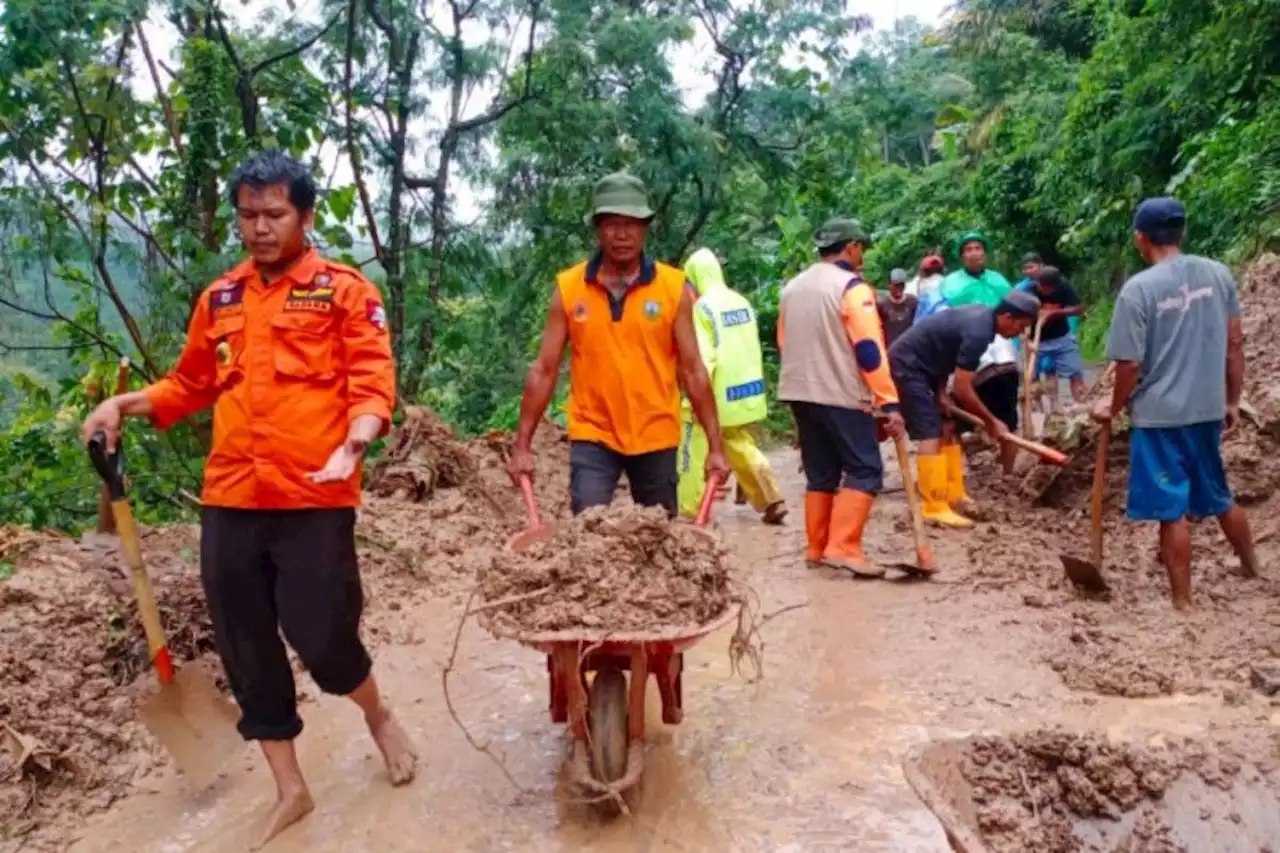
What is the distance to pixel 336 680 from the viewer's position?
11.6 ft

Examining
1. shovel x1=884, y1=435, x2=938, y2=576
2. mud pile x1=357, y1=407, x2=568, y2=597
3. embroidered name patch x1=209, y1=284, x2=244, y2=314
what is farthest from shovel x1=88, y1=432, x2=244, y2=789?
shovel x1=884, y1=435, x2=938, y2=576

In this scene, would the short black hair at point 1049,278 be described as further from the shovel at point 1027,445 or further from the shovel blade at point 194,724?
the shovel blade at point 194,724

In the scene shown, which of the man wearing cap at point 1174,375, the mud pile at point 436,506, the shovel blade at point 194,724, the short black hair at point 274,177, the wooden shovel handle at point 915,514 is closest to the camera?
the short black hair at point 274,177

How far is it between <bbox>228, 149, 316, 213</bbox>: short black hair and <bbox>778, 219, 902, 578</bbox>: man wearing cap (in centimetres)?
335

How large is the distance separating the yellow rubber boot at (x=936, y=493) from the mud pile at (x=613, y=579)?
4160 millimetres

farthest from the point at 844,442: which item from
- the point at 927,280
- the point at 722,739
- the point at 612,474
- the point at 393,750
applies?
the point at 927,280

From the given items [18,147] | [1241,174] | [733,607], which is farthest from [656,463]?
[1241,174]

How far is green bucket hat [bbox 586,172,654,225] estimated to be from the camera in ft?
13.6

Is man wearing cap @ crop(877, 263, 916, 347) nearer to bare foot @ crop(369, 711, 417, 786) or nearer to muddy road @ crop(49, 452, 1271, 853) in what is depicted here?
muddy road @ crop(49, 452, 1271, 853)

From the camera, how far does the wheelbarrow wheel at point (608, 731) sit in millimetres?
3426

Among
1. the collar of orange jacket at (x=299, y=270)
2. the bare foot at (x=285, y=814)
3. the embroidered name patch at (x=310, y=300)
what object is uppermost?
the collar of orange jacket at (x=299, y=270)

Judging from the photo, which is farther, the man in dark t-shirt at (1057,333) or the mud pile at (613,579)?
the man in dark t-shirt at (1057,333)

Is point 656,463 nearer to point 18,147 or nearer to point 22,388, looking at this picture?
point 18,147

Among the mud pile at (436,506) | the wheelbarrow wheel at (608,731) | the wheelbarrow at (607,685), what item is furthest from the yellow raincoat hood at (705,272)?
the wheelbarrow wheel at (608,731)
